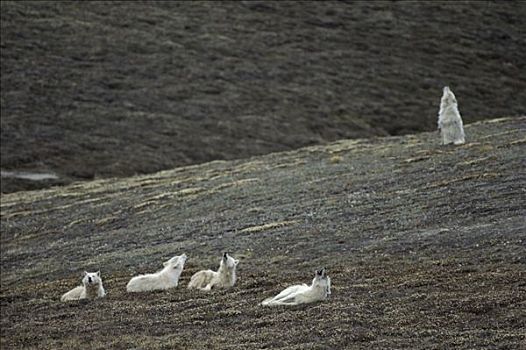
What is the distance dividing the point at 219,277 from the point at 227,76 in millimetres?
48616

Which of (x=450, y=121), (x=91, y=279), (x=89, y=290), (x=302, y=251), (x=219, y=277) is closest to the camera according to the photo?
(x=219, y=277)

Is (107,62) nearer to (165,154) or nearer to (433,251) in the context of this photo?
(165,154)

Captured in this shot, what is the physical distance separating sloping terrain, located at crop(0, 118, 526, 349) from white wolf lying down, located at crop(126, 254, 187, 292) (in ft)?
1.10

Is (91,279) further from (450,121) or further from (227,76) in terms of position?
(227,76)

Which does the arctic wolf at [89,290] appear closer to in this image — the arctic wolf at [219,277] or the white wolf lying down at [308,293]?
the arctic wolf at [219,277]

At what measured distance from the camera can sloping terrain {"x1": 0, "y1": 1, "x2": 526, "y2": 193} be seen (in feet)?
181

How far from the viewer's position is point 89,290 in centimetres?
1889

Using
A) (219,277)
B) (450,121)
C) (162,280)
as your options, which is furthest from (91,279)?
(450,121)

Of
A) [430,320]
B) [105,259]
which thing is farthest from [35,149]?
[430,320]

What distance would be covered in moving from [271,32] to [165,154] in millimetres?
23159

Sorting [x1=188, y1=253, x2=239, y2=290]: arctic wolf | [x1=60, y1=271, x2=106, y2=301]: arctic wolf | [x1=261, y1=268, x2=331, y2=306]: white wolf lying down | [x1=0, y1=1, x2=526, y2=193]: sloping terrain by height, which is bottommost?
[x1=0, y1=1, x2=526, y2=193]: sloping terrain

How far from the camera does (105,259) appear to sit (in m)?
23.8

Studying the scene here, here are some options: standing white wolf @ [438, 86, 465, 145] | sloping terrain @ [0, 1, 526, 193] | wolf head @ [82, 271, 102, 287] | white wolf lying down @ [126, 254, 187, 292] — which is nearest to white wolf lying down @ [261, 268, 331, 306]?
white wolf lying down @ [126, 254, 187, 292]

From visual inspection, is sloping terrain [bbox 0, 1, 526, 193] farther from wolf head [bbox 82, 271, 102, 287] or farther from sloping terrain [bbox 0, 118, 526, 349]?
wolf head [bbox 82, 271, 102, 287]
